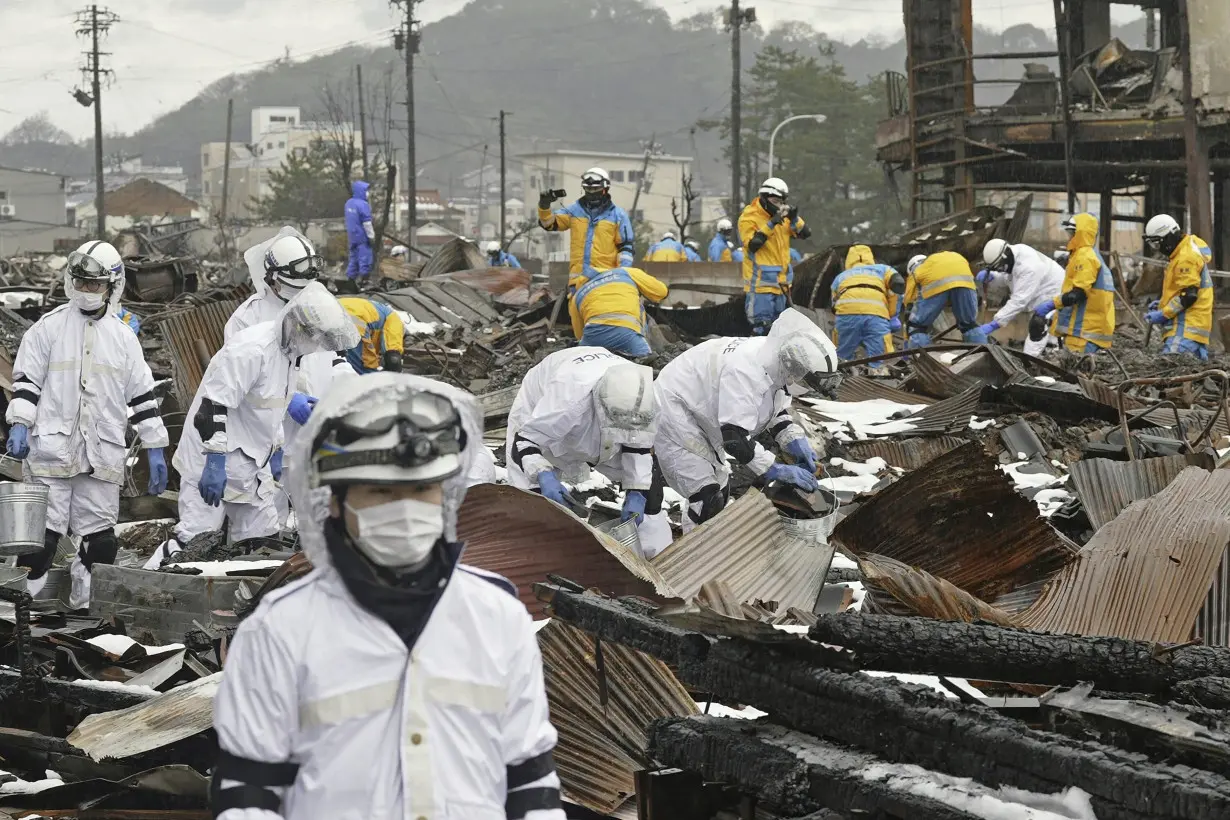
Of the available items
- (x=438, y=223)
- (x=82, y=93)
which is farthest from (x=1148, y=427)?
(x=438, y=223)

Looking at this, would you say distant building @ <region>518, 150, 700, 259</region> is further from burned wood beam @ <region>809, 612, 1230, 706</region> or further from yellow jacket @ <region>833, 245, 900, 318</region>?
burned wood beam @ <region>809, 612, 1230, 706</region>

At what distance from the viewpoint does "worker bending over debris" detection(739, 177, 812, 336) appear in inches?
615

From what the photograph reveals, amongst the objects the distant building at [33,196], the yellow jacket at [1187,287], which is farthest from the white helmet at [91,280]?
the distant building at [33,196]

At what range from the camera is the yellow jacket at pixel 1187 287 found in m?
14.7

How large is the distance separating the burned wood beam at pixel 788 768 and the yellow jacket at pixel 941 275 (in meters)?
11.3

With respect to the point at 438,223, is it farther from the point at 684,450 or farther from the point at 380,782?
the point at 380,782

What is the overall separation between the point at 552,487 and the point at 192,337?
6.66 meters

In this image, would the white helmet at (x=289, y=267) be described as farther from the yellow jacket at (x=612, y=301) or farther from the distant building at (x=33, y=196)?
the distant building at (x=33, y=196)

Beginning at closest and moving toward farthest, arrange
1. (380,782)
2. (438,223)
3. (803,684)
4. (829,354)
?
(380,782)
(803,684)
(829,354)
(438,223)

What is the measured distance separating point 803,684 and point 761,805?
1.14 ft

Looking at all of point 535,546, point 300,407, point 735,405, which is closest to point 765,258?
point 735,405

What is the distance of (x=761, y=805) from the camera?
4.19 metres

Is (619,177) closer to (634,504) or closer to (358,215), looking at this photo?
(358,215)

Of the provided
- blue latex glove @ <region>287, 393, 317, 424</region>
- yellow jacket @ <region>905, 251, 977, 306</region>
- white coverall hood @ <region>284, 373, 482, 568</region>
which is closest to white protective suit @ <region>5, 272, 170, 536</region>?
blue latex glove @ <region>287, 393, 317, 424</region>
